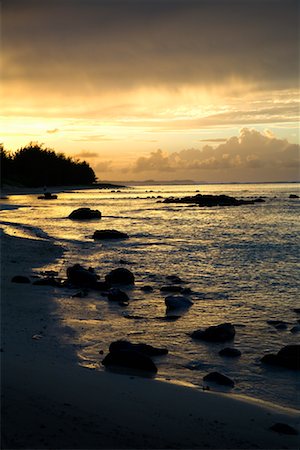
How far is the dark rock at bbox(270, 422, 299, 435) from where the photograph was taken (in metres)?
5.05

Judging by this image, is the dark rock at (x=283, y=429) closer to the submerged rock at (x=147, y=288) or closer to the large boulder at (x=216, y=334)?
the large boulder at (x=216, y=334)

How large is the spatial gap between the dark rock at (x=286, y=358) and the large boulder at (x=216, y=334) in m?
1.11

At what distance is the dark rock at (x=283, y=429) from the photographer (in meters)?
5.05

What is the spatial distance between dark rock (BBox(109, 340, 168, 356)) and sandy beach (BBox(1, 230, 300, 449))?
622 millimetres

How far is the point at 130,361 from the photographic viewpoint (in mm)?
6910

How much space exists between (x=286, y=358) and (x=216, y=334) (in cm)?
151

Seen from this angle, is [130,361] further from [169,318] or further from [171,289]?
[171,289]

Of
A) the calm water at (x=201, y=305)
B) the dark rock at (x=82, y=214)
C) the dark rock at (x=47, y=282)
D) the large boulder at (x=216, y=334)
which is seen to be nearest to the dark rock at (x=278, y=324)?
the calm water at (x=201, y=305)

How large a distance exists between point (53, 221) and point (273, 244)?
16534 mm

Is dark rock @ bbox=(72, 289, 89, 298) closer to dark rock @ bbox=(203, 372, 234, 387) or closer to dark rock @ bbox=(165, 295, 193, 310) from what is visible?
dark rock @ bbox=(165, 295, 193, 310)

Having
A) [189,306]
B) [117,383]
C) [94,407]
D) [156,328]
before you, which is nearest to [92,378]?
[117,383]

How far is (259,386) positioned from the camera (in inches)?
261

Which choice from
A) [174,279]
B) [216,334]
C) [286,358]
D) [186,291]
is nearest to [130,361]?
[216,334]

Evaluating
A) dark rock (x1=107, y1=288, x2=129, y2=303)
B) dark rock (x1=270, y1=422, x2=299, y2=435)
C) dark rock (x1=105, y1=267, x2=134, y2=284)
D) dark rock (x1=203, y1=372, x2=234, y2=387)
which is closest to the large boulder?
dark rock (x1=203, y1=372, x2=234, y2=387)
